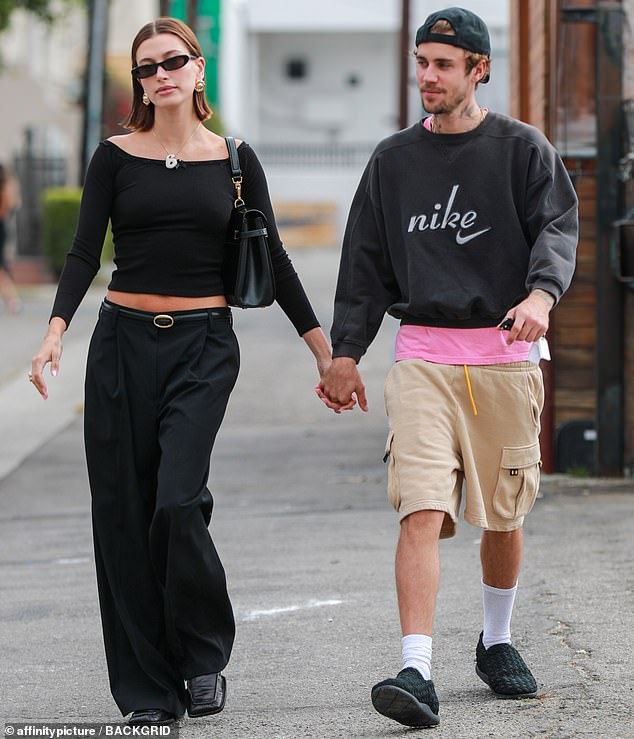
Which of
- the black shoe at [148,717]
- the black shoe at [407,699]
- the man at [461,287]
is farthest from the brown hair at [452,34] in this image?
the black shoe at [148,717]

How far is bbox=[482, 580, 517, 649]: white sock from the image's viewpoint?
4.81 metres

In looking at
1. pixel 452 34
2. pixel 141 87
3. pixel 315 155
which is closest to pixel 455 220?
pixel 452 34

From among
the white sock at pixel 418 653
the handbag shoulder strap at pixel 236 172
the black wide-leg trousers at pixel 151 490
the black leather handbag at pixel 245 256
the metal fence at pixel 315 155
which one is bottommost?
the metal fence at pixel 315 155

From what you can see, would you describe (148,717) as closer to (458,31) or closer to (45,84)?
(458,31)

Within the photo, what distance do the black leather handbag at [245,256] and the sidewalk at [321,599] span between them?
1.22 m

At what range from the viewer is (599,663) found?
16.6ft

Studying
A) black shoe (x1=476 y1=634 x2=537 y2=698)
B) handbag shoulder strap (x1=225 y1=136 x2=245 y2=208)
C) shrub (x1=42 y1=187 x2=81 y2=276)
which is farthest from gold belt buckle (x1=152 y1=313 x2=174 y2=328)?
shrub (x1=42 y1=187 x2=81 y2=276)

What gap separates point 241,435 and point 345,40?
4870cm

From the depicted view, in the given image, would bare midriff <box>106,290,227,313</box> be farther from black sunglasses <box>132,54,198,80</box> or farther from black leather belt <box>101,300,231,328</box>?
black sunglasses <box>132,54,198,80</box>

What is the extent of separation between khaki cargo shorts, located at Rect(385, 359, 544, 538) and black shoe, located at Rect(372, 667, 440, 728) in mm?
485

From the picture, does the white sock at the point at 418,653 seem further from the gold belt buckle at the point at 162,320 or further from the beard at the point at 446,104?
the beard at the point at 446,104

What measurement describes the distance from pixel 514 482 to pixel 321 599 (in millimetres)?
1839

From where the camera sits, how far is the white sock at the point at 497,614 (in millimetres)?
4809

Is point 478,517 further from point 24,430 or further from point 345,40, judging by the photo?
point 345,40
